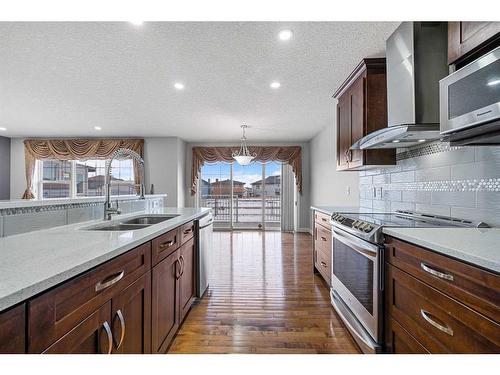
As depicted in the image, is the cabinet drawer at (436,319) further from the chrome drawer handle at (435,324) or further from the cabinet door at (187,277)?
the cabinet door at (187,277)

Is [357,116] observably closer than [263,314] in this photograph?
No

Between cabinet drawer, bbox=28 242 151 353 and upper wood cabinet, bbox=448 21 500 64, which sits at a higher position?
upper wood cabinet, bbox=448 21 500 64

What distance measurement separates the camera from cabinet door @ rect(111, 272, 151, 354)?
3.51ft

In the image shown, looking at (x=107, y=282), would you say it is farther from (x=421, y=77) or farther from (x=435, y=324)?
(x=421, y=77)

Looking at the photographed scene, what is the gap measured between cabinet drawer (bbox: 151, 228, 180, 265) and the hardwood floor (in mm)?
704

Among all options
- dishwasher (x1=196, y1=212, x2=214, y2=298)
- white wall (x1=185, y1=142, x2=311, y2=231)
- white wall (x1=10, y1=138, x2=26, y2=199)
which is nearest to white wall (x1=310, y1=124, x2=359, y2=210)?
white wall (x1=185, y1=142, x2=311, y2=231)

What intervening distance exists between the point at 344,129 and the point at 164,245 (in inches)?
94.1

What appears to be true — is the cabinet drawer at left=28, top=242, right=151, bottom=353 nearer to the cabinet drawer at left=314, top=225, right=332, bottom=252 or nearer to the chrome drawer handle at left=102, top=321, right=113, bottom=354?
the chrome drawer handle at left=102, top=321, right=113, bottom=354

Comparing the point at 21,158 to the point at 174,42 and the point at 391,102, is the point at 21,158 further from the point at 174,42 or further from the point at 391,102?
the point at 391,102

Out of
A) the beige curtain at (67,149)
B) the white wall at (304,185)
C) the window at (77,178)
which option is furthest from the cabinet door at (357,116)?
the window at (77,178)

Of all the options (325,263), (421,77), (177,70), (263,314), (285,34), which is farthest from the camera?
(325,263)

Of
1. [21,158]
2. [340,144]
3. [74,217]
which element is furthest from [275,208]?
[21,158]

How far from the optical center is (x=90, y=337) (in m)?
0.92

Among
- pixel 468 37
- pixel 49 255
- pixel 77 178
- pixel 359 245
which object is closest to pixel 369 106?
pixel 468 37
